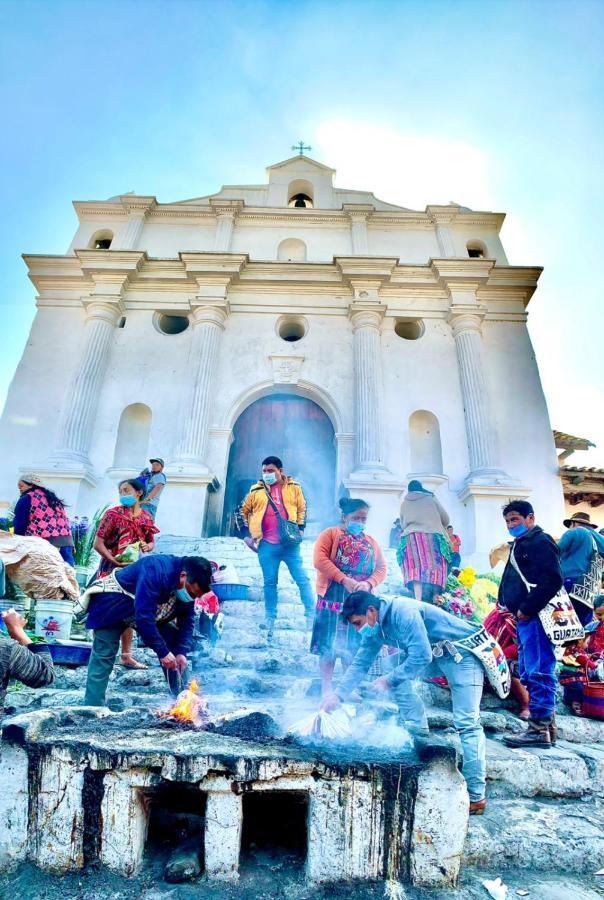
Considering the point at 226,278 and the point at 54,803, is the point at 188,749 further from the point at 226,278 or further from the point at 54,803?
the point at 226,278

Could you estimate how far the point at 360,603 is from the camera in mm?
3172

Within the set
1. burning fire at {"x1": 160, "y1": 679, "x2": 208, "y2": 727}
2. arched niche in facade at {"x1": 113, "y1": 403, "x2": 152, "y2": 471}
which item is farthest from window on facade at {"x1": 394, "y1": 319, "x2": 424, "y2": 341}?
burning fire at {"x1": 160, "y1": 679, "x2": 208, "y2": 727}

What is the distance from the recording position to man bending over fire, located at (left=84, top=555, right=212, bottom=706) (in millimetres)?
3129

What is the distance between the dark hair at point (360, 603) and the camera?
3150 mm

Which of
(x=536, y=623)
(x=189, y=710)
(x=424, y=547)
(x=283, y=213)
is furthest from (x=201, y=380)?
(x=536, y=623)

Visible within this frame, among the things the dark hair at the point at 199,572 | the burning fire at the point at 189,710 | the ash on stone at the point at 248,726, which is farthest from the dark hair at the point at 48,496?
the ash on stone at the point at 248,726

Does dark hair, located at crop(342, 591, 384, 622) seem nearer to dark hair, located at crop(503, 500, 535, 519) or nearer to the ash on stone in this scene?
the ash on stone

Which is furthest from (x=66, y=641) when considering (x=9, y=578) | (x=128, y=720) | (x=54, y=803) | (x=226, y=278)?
(x=226, y=278)

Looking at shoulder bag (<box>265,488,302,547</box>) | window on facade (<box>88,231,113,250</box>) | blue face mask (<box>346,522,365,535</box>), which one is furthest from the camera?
window on facade (<box>88,231,113,250</box>)

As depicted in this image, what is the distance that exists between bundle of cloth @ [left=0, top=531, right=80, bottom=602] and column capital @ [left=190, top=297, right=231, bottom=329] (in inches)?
306

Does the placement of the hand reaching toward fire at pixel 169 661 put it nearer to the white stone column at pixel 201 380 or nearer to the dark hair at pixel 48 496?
the dark hair at pixel 48 496

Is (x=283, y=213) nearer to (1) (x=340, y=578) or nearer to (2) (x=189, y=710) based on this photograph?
(1) (x=340, y=578)

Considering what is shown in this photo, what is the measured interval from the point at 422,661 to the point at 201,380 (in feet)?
28.9

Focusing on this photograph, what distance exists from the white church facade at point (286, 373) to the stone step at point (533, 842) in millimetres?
6585
